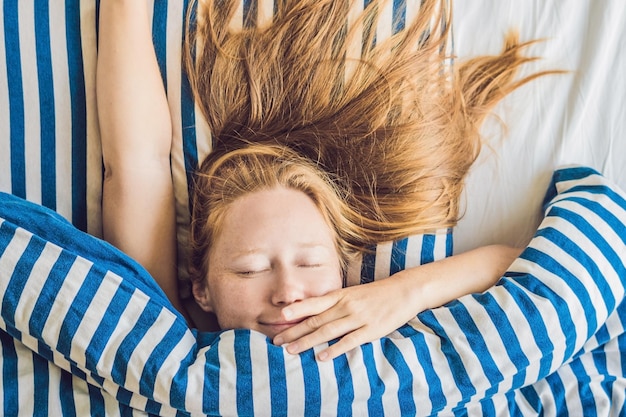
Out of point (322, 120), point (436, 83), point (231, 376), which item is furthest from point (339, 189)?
point (231, 376)

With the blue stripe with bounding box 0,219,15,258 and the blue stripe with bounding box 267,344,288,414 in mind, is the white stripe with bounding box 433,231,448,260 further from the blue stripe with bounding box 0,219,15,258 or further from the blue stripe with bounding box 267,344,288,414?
the blue stripe with bounding box 0,219,15,258

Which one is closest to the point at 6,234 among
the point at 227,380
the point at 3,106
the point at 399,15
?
the point at 3,106

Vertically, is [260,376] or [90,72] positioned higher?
[90,72]

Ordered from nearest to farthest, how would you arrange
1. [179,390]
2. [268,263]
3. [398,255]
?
[179,390], [268,263], [398,255]

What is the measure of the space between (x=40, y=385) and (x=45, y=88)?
45 centimetres

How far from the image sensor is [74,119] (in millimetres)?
1097

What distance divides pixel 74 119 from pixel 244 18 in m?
0.31

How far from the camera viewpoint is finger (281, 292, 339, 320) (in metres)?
0.95

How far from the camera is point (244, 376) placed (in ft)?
2.98

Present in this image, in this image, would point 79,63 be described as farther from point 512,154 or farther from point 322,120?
point 512,154

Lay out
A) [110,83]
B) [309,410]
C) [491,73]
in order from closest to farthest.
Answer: [309,410], [110,83], [491,73]

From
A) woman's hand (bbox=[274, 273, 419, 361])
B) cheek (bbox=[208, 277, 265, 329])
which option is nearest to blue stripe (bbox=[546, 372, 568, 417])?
woman's hand (bbox=[274, 273, 419, 361])

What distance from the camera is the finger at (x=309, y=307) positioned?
→ 95cm

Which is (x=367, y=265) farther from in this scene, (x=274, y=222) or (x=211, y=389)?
(x=211, y=389)
